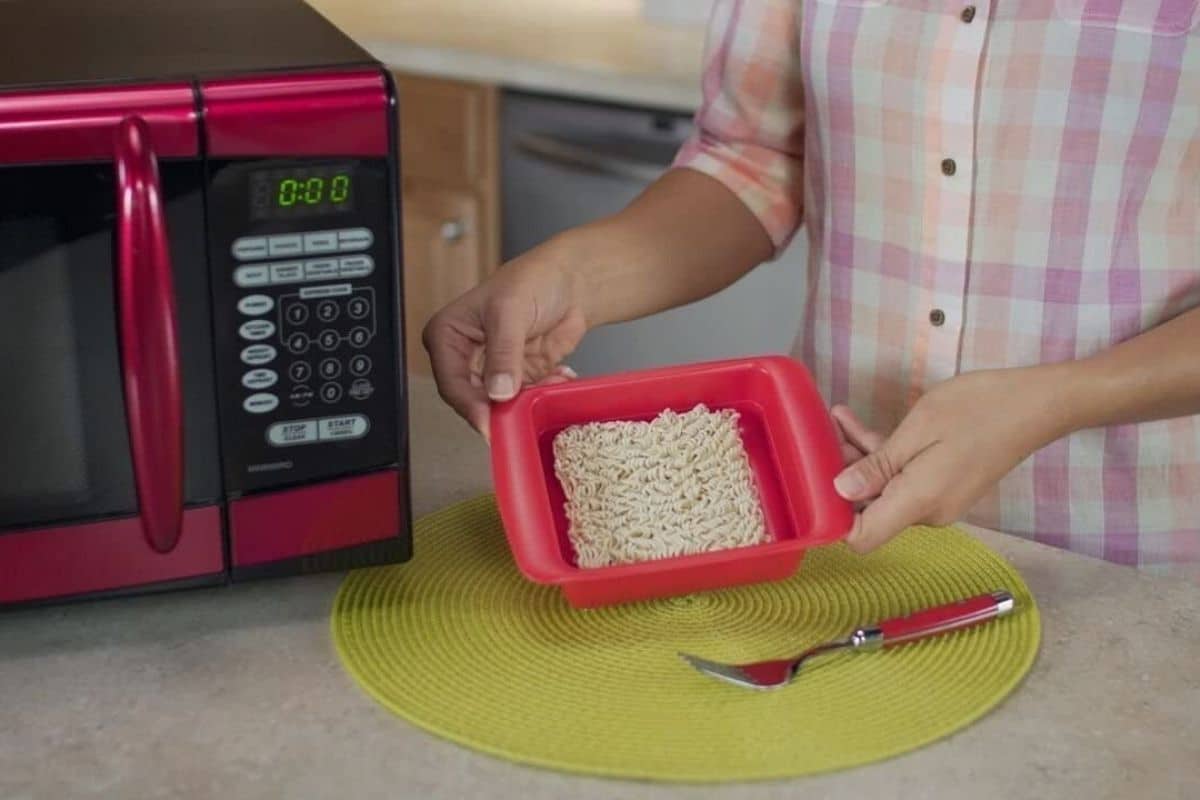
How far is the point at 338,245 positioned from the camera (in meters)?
0.89

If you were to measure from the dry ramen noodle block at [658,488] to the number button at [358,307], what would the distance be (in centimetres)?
15

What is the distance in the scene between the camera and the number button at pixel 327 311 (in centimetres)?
90

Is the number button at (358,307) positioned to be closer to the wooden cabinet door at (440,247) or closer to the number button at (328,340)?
the number button at (328,340)

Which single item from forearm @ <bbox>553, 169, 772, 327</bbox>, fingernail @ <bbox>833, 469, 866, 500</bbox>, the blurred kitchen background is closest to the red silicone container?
fingernail @ <bbox>833, 469, 866, 500</bbox>

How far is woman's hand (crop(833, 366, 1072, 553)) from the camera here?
3.13 feet

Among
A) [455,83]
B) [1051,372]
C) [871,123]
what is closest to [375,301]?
[1051,372]

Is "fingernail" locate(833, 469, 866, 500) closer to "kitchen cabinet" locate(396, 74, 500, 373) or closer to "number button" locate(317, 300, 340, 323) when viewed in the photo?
"number button" locate(317, 300, 340, 323)

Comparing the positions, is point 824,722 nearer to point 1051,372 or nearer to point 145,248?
point 1051,372

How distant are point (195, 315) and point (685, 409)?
303 millimetres

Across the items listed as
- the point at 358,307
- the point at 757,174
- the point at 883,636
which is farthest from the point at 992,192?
the point at 358,307

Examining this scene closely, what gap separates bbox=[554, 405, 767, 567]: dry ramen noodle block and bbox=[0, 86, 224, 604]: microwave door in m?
0.20

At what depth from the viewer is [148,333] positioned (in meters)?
0.86

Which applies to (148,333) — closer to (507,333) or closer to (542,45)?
(507,333)

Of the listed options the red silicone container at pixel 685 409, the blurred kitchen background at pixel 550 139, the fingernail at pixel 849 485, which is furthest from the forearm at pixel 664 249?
the blurred kitchen background at pixel 550 139
